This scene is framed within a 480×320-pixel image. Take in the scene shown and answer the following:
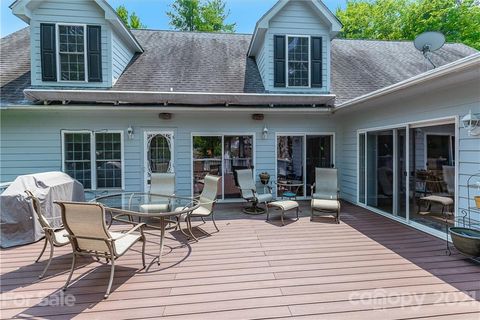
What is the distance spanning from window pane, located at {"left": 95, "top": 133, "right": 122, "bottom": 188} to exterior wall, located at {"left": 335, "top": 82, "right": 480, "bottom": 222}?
6.39m

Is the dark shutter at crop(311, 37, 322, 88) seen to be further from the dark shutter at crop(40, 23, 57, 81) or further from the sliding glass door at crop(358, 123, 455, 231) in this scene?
the dark shutter at crop(40, 23, 57, 81)

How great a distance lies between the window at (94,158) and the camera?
7.20 metres

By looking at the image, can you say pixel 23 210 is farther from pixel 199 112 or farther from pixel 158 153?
pixel 199 112

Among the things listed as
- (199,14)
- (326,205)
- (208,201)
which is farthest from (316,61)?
(199,14)

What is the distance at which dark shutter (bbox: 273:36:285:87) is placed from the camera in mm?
7906

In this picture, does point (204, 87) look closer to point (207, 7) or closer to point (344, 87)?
point (344, 87)

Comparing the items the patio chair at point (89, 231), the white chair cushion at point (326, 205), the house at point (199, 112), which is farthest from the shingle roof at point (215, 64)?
the patio chair at point (89, 231)

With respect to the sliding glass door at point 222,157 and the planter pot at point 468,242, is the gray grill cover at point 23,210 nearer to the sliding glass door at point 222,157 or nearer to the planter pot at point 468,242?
the sliding glass door at point 222,157

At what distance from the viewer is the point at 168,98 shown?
21.2 feet

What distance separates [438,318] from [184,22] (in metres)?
22.4

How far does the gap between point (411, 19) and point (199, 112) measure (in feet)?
57.7

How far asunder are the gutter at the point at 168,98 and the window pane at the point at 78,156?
1.06 m

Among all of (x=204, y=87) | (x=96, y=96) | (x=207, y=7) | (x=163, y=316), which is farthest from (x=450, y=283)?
(x=207, y=7)

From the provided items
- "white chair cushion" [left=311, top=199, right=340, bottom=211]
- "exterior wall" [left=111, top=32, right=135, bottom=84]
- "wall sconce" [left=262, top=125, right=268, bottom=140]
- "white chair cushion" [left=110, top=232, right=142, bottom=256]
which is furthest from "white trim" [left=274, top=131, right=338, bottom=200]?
"white chair cushion" [left=110, top=232, right=142, bottom=256]
